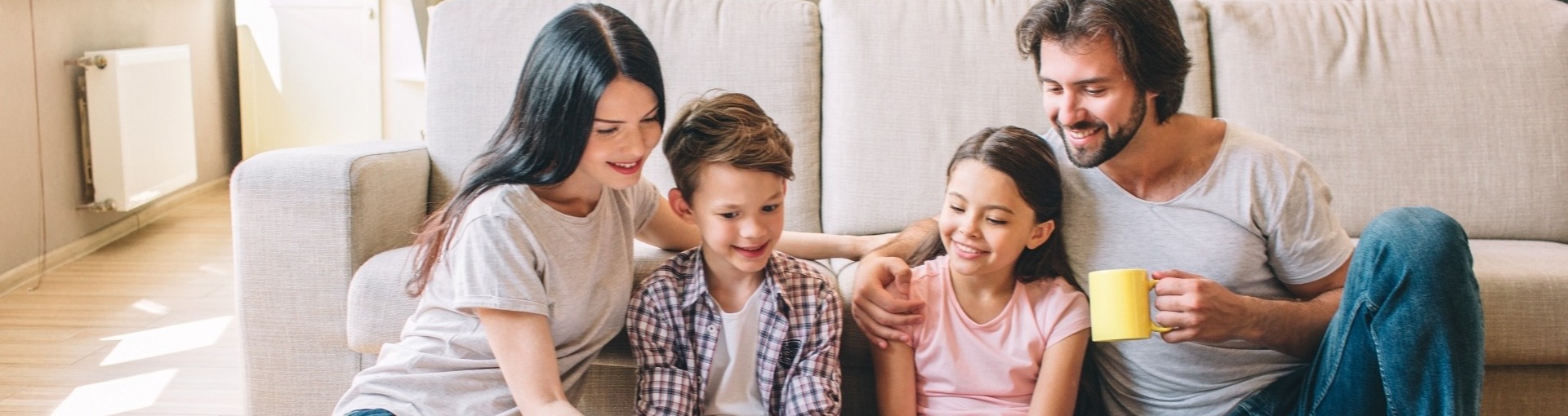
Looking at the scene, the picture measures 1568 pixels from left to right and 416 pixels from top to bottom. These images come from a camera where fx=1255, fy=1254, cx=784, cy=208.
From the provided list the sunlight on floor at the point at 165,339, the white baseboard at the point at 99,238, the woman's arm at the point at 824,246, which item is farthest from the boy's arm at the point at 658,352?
the white baseboard at the point at 99,238

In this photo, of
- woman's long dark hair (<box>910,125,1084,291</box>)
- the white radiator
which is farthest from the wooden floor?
woman's long dark hair (<box>910,125,1084,291</box>)

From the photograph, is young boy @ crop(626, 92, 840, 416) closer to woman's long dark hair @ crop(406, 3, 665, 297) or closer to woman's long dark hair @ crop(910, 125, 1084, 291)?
woman's long dark hair @ crop(406, 3, 665, 297)

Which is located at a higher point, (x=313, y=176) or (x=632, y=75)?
(x=632, y=75)

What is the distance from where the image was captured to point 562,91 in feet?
4.66

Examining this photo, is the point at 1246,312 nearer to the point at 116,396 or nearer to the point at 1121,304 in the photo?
the point at 1121,304

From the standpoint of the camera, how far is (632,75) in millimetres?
1434

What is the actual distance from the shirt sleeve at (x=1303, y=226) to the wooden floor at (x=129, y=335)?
1.47 meters

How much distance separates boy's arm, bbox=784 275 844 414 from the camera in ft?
5.10

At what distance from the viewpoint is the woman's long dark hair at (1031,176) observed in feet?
5.24

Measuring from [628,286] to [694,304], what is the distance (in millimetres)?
93

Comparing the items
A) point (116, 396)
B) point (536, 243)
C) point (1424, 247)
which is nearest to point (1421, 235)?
point (1424, 247)

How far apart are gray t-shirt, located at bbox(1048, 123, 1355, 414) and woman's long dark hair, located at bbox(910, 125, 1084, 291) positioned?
0.07 feet

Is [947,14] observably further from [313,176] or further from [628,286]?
[313,176]

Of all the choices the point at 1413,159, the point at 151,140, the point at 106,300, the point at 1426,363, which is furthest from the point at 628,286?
the point at 151,140
